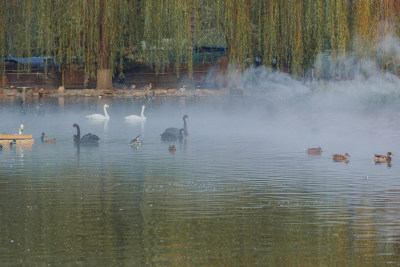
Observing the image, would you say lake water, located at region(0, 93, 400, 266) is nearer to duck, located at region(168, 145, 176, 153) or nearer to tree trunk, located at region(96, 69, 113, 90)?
duck, located at region(168, 145, 176, 153)

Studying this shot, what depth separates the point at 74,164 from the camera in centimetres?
1828

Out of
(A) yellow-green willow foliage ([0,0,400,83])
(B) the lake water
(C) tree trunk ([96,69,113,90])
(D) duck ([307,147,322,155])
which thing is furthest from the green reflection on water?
(C) tree trunk ([96,69,113,90])

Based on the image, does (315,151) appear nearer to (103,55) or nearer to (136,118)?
(136,118)

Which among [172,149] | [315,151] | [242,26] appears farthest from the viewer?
[242,26]

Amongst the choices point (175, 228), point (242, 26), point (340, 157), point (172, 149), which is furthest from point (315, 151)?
point (242, 26)

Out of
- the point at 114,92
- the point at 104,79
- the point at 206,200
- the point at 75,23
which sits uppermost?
the point at 75,23

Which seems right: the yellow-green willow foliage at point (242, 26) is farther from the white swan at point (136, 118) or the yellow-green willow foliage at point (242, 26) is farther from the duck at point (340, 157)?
the duck at point (340, 157)

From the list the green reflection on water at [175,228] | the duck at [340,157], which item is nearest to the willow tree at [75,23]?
the duck at [340,157]

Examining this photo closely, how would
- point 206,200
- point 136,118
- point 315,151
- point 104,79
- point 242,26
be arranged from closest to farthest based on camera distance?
point 206,200
point 315,151
point 242,26
point 136,118
point 104,79

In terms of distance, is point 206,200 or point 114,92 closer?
point 206,200

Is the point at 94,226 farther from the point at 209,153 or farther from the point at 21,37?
the point at 21,37

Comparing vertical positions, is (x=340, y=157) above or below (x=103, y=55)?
below

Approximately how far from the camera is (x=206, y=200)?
13.2 meters

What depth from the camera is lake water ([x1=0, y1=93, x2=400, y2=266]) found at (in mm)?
9781
